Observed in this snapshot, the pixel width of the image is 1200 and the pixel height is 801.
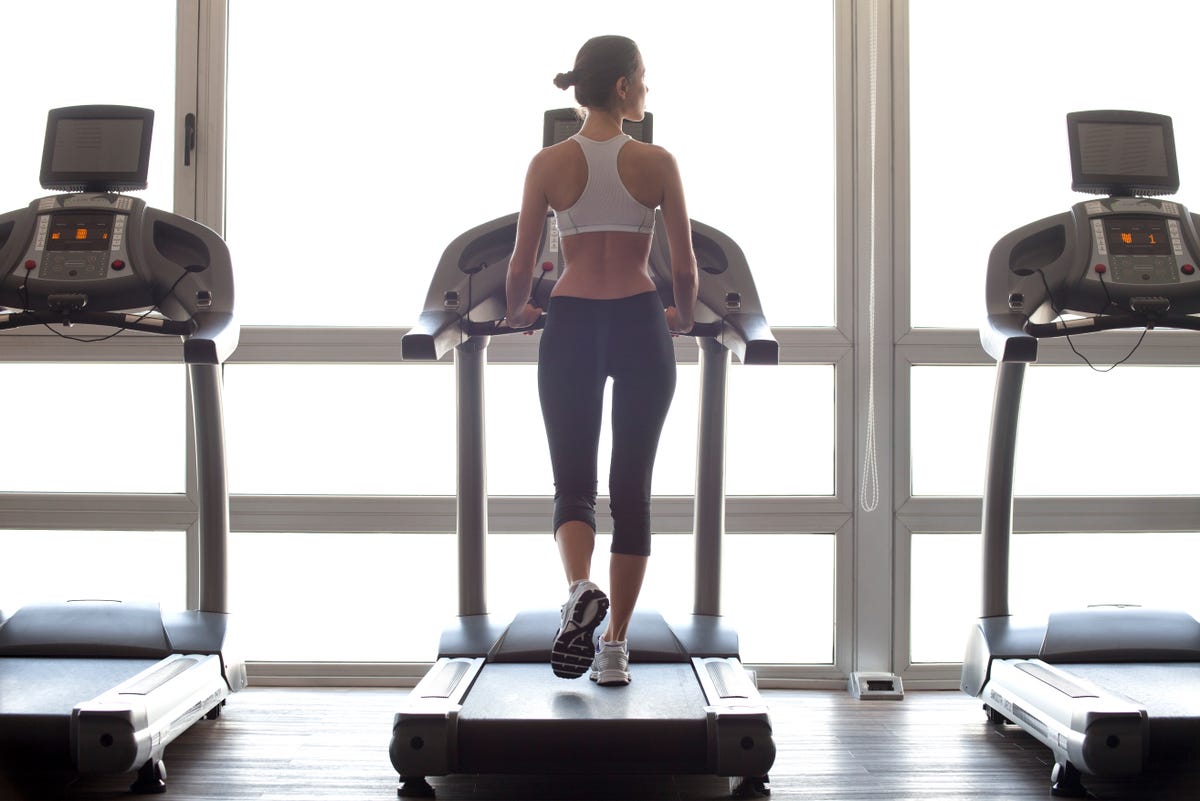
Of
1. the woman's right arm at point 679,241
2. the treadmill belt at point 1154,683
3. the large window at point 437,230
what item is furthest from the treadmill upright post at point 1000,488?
the woman's right arm at point 679,241

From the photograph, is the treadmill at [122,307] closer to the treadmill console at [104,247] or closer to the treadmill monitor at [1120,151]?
the treadmill console at [104,247]

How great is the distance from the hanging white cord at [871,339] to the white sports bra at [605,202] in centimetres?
163

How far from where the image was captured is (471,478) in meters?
3.28

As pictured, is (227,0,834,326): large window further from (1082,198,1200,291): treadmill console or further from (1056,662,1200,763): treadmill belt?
(1056,662,1200,763): treadmill belt

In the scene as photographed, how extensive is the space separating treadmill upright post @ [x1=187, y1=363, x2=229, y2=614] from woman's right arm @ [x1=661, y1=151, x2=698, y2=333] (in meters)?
1.53

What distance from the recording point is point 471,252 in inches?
120

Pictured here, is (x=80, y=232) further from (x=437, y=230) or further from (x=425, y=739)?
(x=425, y=739)

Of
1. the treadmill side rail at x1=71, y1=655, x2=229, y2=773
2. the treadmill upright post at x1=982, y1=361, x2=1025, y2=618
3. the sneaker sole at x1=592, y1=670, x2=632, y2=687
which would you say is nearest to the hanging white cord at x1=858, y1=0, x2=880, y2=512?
the treadmill upright post at x1=982, y1=361, x2=1025, y2=618

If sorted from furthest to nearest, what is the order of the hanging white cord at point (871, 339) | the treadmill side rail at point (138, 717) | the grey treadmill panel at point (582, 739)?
the hanging white cord at point (871, 339), the treadmill side rail at point (138, 717), the grey treadmill panel at point (582, 739)

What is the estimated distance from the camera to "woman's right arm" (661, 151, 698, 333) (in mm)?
2479

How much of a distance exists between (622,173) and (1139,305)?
5.47 feet

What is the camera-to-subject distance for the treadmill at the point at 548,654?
2383mm

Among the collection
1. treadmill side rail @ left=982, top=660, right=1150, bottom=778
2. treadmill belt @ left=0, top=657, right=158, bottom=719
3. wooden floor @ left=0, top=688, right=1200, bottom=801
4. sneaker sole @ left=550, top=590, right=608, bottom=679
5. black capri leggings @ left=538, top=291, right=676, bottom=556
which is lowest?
wooden floor @ left=0, top=688, right=1200, bottom=801

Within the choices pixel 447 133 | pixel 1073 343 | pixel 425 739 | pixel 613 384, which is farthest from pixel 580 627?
pixel 1073 343
